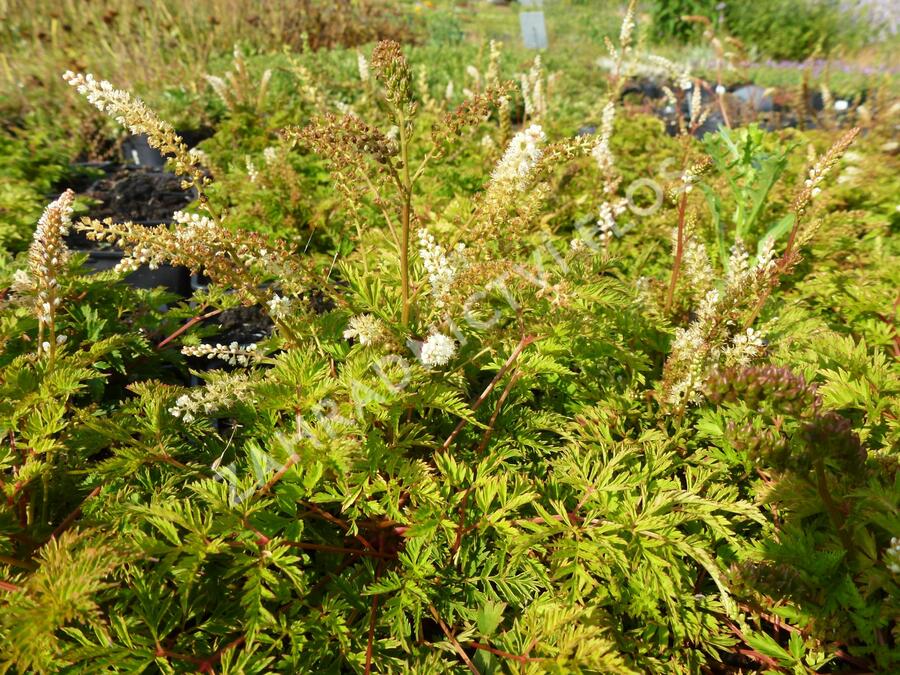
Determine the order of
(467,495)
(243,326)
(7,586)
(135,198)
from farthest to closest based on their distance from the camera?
(135,198) < (243,326) < (467,495) < (7,586)

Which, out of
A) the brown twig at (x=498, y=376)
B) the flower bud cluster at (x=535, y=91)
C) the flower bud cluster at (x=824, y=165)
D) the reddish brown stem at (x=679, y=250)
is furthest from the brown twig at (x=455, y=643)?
the flower bud cluster at (x=535, y=91)

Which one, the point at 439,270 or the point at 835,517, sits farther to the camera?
the point at 439,270

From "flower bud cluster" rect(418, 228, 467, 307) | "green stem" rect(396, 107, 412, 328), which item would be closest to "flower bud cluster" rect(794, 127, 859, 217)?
"flower bud cluster" rect(418, 228, 467, 307)

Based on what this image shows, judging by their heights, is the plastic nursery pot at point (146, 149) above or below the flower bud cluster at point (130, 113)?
below

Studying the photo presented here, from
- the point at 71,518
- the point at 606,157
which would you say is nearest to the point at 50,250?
the point at 71,518

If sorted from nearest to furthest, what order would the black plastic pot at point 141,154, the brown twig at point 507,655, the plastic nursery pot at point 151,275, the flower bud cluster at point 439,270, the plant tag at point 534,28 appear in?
the brown twig at point 507,655 < the flower bud cluster at point 439,270 < the plastic nursery pot at point 151,275 < the black plastic pot at point 141,154 < the plant tag at point 534,28

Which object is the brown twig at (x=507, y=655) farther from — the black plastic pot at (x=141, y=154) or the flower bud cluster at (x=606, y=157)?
the black plastic pot at (x=141, y=154)

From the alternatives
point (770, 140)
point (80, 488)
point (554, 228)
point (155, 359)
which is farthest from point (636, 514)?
point (770, 140)

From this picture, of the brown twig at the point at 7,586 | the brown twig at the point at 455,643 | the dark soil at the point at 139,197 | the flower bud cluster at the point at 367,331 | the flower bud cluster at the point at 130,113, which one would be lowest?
the brown twig at the point at 455,643

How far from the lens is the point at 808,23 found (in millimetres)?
11422

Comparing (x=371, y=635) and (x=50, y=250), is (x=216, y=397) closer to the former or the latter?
(x=50, y=250)

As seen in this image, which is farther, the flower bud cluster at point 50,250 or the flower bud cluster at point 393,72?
the flower bud cluster at point 50,250

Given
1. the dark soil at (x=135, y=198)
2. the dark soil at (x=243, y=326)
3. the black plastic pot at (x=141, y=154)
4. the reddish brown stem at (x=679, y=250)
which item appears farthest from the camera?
the black plastic pot at (x=141, y=154)

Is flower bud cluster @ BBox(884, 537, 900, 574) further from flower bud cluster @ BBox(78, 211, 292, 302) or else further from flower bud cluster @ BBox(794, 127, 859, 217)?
flower bud cluster @ BBox(78, 211, 292, 302)
